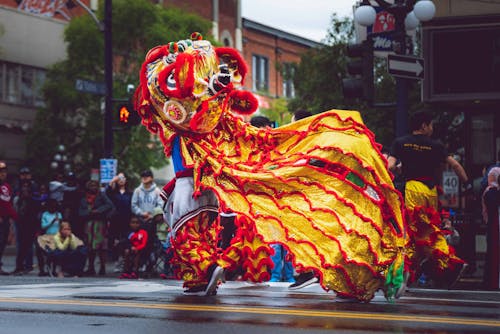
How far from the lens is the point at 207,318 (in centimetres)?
801

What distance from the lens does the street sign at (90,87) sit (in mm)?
22156

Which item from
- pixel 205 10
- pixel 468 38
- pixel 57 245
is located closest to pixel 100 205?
pixel 57 245

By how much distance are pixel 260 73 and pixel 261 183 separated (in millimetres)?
52187

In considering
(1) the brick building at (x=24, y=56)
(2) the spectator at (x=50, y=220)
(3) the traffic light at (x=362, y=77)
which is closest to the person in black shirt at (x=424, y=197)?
(3) the traffic light at (x=362, y=77)

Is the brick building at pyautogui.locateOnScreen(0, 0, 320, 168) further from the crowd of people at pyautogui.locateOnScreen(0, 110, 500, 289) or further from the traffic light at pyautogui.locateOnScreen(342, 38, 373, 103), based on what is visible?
the traffic light at pyautogui.locateOnScreen(342, 38, 373, 103)

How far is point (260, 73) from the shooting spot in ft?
203

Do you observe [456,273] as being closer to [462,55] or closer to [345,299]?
[345,299]

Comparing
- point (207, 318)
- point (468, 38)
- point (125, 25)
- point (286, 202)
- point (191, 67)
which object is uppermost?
point (125, 25)

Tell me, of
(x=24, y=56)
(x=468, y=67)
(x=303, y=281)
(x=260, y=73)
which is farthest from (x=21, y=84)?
(x=303, y=281)

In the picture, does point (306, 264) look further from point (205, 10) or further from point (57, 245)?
point (205, 10)

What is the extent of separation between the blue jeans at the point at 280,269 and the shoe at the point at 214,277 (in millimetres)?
3772

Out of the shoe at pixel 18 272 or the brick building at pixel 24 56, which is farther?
the brick building at pixel 24 56

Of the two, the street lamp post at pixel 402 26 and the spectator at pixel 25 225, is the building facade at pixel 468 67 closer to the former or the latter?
the street lamp post at pixel 402 26

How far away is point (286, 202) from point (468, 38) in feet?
33.2
